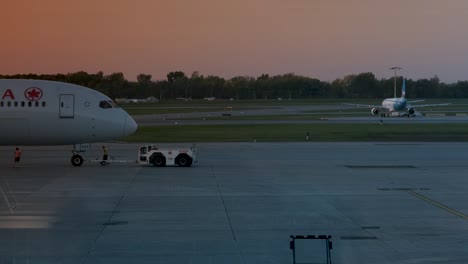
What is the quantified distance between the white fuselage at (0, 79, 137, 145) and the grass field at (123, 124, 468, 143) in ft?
73.7

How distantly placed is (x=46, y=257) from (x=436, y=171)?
25.0 metres

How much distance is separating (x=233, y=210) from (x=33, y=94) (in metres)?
18.0

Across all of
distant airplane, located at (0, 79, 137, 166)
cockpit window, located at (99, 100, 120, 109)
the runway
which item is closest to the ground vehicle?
the runway

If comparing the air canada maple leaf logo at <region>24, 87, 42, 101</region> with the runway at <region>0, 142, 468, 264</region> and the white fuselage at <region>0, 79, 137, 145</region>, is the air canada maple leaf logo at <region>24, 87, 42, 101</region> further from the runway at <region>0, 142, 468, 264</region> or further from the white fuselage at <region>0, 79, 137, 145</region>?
the runway at <region>0, 142, 468, 264</region>

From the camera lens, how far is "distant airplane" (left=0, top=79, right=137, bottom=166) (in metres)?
37.8

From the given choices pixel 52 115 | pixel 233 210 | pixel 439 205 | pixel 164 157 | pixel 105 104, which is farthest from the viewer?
pixel 105 104

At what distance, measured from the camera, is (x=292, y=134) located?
69125 mm

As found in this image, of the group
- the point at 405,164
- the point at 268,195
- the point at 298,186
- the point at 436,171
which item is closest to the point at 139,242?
the point at 268,195

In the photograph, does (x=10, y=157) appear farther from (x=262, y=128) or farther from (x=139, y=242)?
(x=262, y=128)

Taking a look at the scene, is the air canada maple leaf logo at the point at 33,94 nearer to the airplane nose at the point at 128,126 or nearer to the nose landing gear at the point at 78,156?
the nose landing gear at the point at 78,156

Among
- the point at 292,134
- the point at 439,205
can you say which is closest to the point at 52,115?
the point at 439,205

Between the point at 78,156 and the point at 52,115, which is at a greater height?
the point at 52,115

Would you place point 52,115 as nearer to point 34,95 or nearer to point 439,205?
point 34,95

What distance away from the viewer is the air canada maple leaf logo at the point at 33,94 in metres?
38.0
